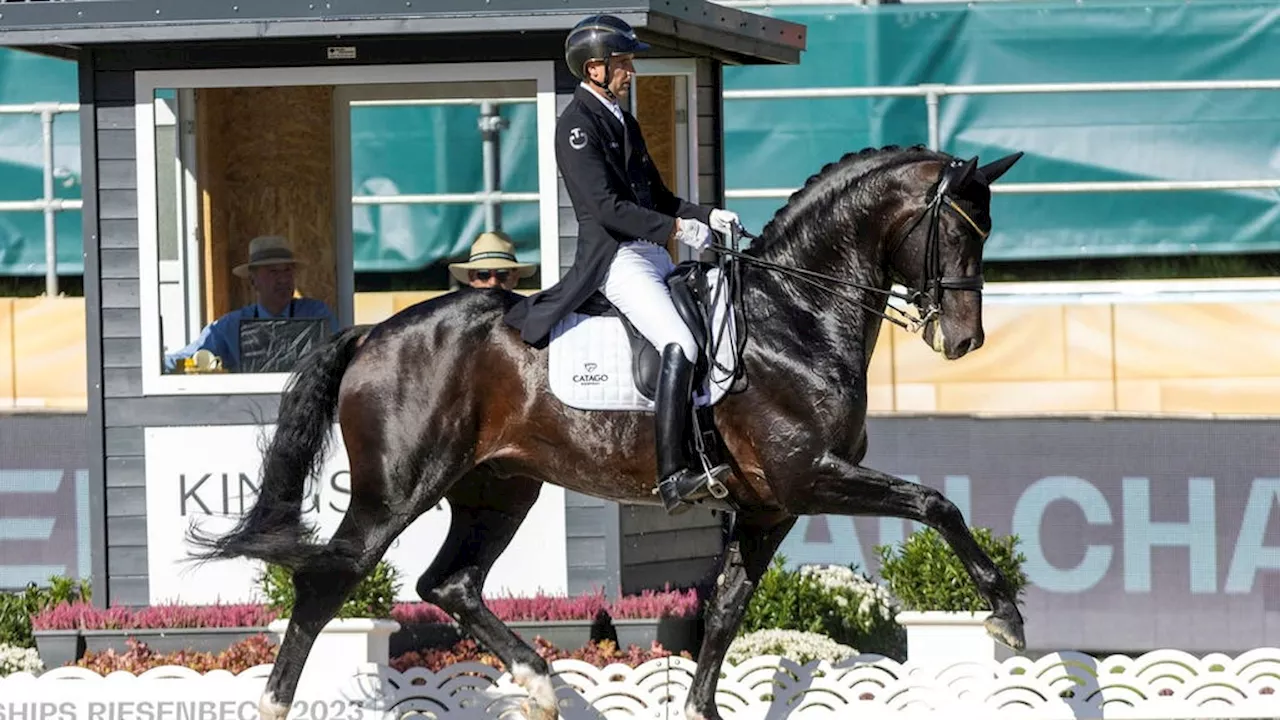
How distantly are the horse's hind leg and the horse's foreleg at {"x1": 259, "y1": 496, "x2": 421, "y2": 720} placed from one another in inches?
10.9

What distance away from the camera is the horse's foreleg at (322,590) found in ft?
28.7

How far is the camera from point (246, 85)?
10711 mm

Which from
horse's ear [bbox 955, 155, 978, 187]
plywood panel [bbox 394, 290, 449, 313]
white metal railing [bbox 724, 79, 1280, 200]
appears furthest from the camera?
white metal railing [bbox 724, 79, 1280, 200]

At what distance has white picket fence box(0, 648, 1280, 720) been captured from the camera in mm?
9312

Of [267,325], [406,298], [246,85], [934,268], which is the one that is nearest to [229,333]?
[267,325]

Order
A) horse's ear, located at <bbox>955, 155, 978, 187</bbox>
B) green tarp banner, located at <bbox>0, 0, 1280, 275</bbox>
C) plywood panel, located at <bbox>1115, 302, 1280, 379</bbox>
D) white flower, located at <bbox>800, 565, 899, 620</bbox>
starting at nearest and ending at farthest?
horse's ear, located at <bbox>955, 155, 978, 187</bbox> → white flower, located at <bbox>800, 565, 899, 620</bbox> → plywood panel, located at <bbox>1115, 302, 1280, 379</bbox> → green tarp banner, located at <bbox>0, 0, 1280, 275</bbox>

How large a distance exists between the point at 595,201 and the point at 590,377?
68cm

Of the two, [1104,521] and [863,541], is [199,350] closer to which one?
[863,541]

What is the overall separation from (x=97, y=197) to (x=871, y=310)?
416cm

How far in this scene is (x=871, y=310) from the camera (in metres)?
8.49

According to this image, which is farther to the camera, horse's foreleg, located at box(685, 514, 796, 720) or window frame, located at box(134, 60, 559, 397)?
window frame, located at box(134, 60, 559, 397)

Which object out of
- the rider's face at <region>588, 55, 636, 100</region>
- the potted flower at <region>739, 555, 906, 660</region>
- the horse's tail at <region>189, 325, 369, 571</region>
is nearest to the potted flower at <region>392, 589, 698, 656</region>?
the potted flower at <region>739, 555, 906, 660</region>

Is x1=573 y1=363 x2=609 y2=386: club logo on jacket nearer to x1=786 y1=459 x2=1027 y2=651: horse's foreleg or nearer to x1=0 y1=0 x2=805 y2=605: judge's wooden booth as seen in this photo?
x1=786 y1=459 x2=1027 y2=651: horse's foreleg

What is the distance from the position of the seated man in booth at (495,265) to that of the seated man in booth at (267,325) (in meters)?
0.79
